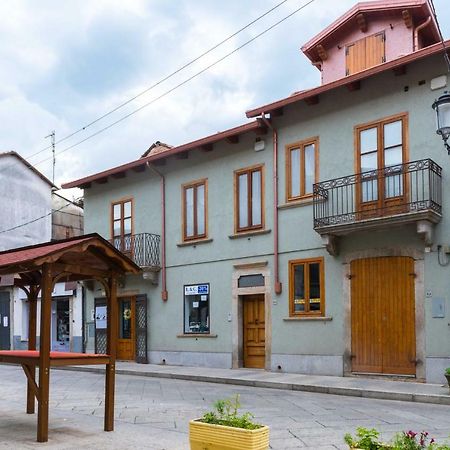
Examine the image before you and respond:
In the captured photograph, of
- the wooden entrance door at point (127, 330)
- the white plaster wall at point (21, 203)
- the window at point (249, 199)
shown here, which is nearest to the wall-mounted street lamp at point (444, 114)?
the window at point (249, 199)

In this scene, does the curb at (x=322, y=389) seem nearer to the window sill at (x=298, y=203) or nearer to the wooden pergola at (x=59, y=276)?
the window sill at (x=298, y=203)

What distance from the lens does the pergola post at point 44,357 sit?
795 cm

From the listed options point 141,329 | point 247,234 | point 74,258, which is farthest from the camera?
point 141,329

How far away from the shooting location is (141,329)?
73.0ft

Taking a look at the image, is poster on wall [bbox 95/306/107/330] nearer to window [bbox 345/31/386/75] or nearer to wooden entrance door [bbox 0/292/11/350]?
wooden entrance door [bbox 0/292/11/350]

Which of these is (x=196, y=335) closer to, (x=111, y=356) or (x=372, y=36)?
(x=372, y=36)

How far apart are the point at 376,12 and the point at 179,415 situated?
1330 centimetres

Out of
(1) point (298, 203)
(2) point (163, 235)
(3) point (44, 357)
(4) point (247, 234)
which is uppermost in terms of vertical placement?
(1) point (298, 203)

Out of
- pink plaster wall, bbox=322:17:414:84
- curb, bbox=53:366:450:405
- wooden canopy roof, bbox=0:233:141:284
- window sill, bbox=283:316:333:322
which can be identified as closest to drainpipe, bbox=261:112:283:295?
window sill, bbox=283:316:333:322

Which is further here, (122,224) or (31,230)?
(31,230)

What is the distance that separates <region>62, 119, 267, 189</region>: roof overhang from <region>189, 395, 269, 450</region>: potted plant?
1312 centimetres

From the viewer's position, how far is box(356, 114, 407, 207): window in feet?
49.8

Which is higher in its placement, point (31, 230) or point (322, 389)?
point (31, 230)

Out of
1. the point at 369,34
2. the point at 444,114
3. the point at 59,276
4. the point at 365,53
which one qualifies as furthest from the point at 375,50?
the point at 59,276
